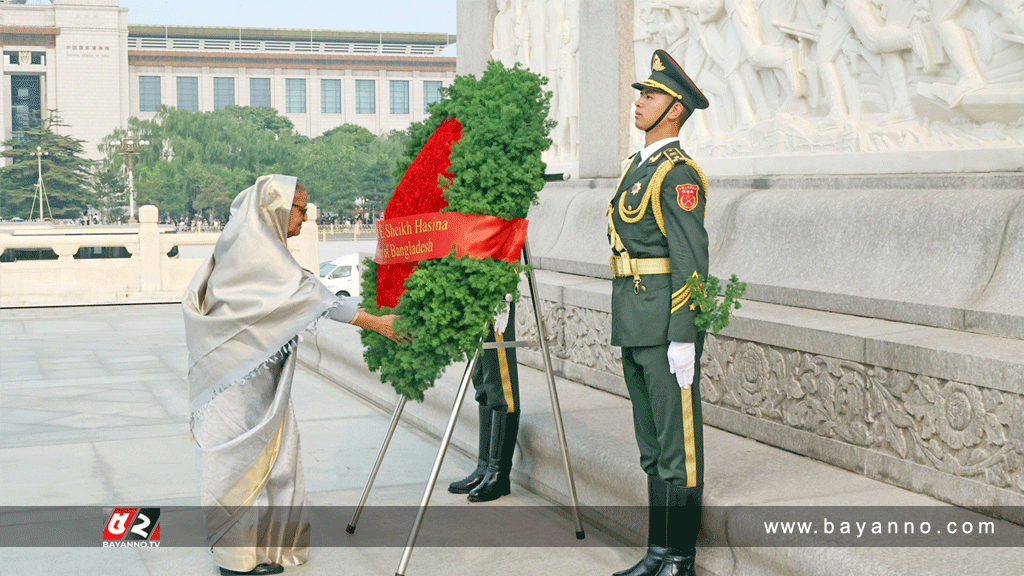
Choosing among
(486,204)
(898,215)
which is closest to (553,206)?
(898,215)

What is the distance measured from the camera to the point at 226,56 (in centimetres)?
8675

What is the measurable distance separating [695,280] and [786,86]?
8.05 ft

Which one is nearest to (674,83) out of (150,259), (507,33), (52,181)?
(507,33)

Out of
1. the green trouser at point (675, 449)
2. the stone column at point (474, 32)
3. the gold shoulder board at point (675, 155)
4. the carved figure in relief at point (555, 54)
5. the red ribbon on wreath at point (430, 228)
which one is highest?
the stone column at point (474, 32)

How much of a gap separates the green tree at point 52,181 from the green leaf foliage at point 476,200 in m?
64.3

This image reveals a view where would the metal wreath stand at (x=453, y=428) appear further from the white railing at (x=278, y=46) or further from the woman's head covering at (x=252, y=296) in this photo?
the white railing at (x=278, y=46)

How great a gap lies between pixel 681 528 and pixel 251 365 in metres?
1.70

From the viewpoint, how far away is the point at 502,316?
13.4ft

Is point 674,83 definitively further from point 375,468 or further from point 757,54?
point 757,54

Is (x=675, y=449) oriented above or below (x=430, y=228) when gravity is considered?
below

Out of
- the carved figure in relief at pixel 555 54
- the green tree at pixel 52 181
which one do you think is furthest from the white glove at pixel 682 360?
the green tree at pixel 52 181

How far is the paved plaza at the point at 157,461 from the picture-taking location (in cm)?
387

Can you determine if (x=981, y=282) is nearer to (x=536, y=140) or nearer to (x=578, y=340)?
(x=536, y=140)

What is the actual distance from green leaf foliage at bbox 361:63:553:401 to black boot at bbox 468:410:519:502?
2.92 feet
